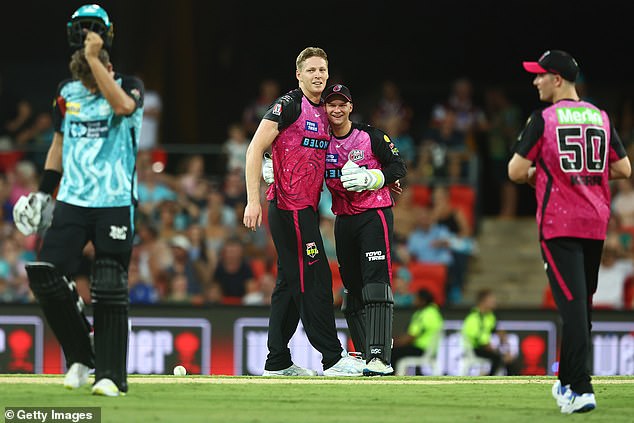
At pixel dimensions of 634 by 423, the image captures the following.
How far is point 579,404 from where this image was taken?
655 centimetres

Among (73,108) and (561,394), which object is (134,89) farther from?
(561,394)

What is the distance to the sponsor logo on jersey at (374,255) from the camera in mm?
8383

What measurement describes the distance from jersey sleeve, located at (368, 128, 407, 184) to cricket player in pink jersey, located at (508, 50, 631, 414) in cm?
173

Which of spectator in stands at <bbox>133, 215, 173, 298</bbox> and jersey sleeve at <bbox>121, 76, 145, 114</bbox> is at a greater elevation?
jersey sleeve at <bbox>121, 76, 145, 114</bbox>

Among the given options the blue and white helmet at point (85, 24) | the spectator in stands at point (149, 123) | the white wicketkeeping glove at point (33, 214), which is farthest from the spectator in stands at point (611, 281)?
the blue and white helmet at point (85, 24)

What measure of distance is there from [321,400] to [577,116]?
216cm

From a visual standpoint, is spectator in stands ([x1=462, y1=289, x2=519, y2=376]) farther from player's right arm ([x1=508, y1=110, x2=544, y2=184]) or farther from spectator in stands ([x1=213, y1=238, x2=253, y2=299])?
player's right arm ([x1=508, y1=110, x2=544, y2=184])

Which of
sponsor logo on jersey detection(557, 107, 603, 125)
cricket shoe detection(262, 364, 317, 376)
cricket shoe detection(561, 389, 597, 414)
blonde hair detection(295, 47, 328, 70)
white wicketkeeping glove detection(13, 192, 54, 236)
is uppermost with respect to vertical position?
blonde hair detection(295, 47, 328, 70)

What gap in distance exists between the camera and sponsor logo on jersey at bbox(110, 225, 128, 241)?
6723 mm

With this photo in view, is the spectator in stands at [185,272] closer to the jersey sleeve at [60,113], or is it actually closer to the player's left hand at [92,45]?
the jersey sleeve at [60,113]

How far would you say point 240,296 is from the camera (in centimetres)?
1416

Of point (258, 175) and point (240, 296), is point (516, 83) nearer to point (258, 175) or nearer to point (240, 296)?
point (240, 296)

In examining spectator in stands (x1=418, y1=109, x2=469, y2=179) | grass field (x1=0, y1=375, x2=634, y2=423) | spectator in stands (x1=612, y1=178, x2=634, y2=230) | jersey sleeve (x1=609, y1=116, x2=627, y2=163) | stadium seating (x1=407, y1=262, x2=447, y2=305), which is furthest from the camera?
spectator in stands (x1=418, y1=109, x2=469, y2=179)

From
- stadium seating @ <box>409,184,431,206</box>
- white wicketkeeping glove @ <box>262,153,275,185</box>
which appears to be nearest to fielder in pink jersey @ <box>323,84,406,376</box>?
white wicketkeeping glove @ <box>262,153,275,185</box>
